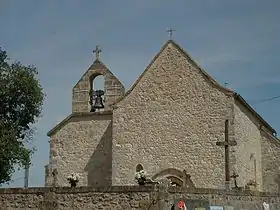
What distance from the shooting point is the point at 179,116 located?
95.6ft

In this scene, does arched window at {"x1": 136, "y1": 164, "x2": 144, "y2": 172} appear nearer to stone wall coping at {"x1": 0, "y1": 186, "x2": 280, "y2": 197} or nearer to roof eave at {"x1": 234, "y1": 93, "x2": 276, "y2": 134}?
roof eave at {"x1": 234, "y1": 93, "x2": 276, "y2": 134}

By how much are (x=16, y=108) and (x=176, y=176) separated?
28.9 feet

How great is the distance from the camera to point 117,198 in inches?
725

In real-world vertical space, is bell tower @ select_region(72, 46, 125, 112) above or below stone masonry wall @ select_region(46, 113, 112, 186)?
above

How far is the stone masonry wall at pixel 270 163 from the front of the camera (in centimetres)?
3064

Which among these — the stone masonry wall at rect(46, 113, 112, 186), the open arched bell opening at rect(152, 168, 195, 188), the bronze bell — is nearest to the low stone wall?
the open arched bell opening at rect(152, 168, 195, 188)

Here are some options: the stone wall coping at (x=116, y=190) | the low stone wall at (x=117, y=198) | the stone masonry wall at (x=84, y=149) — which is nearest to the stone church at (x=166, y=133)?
the stone masonry wall at (x=84, y=149)

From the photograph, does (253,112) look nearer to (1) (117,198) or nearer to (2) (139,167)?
(2) (139,167)

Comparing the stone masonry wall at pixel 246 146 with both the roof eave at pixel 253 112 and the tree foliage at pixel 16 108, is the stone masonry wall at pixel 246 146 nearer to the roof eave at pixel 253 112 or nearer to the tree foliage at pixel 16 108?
the roof eave at pixel 253 112

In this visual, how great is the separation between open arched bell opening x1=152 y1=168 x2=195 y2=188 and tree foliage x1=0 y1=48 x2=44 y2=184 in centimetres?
691

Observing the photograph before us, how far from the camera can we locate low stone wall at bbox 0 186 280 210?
17.8m

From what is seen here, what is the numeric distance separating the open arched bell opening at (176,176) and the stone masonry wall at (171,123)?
220mm

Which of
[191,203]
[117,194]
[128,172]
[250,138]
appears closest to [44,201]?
[117,194]

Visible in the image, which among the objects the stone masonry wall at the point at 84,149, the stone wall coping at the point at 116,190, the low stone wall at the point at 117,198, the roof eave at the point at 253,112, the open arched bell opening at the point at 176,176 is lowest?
the low stone wall at the point at 117,198
